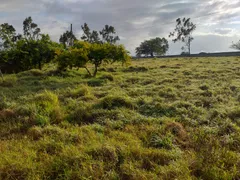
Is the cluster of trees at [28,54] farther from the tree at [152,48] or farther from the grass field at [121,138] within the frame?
the tree at [152,48]

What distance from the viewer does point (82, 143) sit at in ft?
11.8

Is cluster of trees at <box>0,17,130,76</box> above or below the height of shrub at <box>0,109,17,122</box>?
above

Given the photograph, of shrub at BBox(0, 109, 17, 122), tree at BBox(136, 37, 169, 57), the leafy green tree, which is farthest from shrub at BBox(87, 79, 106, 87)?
tree at BBox(136, 37, 169, 57)

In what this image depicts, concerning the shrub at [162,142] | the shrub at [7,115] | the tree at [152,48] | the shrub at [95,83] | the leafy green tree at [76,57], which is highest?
the tree at [152,48]

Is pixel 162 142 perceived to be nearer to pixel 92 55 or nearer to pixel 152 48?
pixel 92 55

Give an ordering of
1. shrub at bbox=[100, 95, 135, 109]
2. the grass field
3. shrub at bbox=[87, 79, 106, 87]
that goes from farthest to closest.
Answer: shrub at bbox=[87, 79, 106, 87]
shrub at bbox=[100, 95, 135, 109]
the grass field

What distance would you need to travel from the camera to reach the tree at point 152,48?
54638 millimetres

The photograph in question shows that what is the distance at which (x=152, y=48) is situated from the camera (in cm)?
5447

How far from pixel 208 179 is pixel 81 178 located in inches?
60.9

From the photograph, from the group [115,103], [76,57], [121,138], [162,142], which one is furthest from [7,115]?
[76,57]

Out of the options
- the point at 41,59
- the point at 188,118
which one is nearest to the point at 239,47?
the point at 41,59

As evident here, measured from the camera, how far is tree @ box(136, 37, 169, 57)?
5464cm

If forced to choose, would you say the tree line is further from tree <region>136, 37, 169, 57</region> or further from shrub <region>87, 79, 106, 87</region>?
tree <region>136, 37, 169, 57</region>

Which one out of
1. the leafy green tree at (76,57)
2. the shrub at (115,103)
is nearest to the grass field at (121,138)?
the shrub at (115,103)
